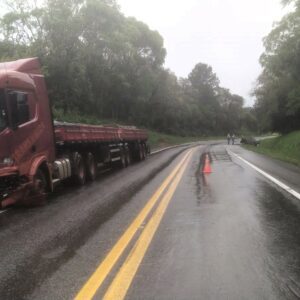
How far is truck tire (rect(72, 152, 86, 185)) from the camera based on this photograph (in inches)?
612

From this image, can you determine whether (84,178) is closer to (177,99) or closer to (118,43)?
(118,43)

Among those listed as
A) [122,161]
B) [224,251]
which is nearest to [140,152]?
[122,161]

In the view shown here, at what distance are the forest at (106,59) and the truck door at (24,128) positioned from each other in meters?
18.8

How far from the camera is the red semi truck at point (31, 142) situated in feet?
34.1

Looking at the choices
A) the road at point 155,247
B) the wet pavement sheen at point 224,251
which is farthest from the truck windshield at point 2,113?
the wet pavement sheen at point 224,251

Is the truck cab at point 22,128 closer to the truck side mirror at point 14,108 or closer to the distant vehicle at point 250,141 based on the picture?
the truck side mirror at point 14,108

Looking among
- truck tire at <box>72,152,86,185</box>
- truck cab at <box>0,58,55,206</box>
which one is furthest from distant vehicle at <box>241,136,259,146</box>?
truck cab at <box>0,58,55,206</box>

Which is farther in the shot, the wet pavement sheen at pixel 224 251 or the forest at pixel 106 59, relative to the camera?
the forest at pixel 106 59

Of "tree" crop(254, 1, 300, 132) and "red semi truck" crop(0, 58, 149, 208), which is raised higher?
"tree" crop(254, 1, 300, 132)

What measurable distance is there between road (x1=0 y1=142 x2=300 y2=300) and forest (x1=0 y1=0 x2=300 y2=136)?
70.1 ft

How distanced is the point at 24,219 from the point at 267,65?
127 feet

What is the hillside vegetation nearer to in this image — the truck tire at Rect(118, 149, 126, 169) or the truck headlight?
the truck tire at Rect(118, 149, 126, 169)

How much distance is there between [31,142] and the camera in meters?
11.5

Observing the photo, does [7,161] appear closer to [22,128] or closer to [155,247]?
[22,128]
